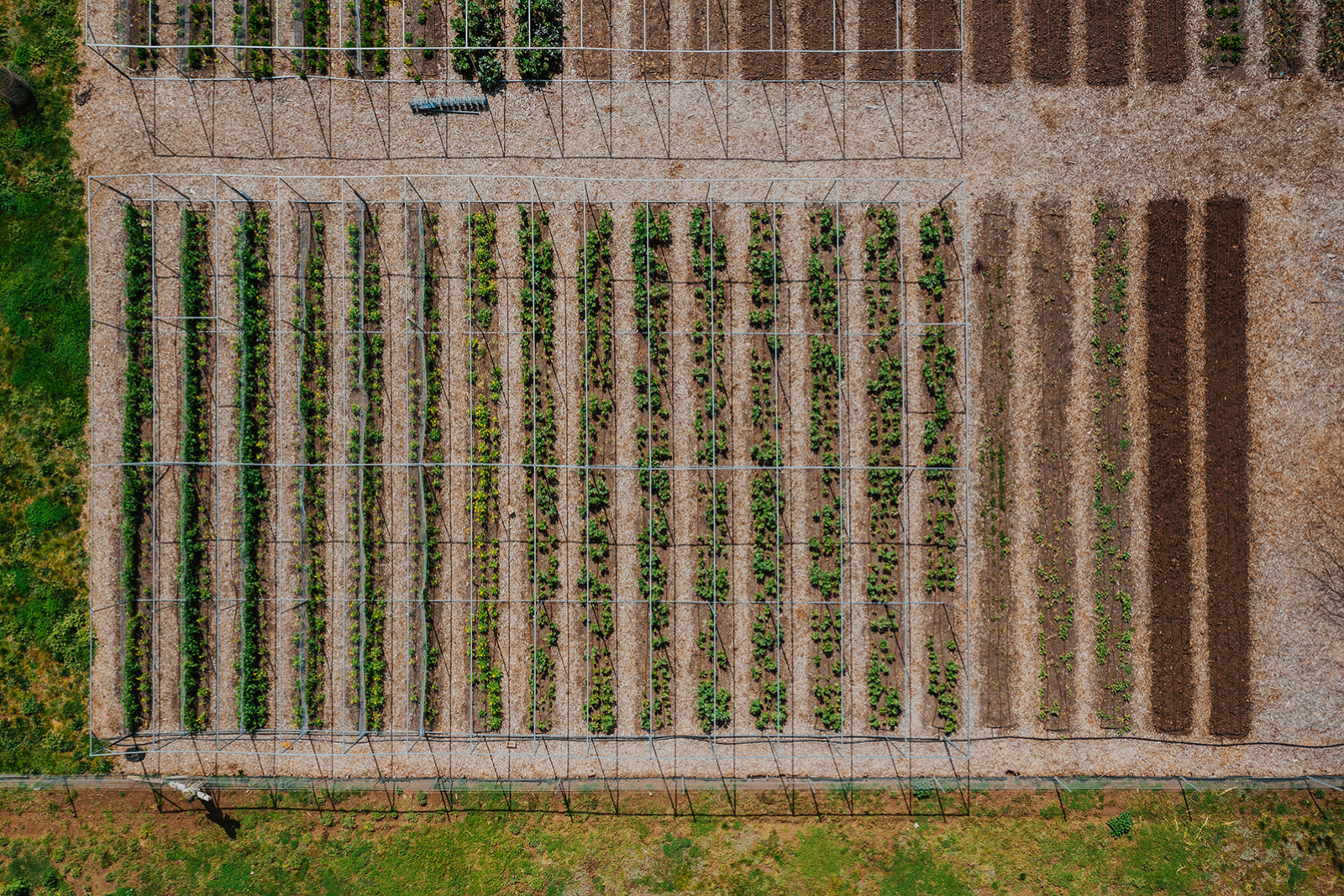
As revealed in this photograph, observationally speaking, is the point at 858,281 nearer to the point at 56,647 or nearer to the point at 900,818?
the point at 900,818

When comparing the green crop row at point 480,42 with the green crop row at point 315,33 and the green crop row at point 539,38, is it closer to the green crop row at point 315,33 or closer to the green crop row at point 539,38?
the green crop row at point 539,38

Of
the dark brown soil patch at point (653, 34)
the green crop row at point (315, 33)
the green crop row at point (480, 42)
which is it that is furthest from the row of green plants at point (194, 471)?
the dark brown soil patch at point (653, 34)

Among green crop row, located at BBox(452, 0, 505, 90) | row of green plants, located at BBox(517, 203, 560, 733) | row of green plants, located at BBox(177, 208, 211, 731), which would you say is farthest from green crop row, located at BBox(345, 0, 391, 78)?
row of green plants, located at BBox(177, 208, 211, 731)

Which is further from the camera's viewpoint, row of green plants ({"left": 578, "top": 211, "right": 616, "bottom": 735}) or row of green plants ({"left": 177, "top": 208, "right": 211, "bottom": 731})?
row of green plants ({"left": 578, "top": 211, "right": 616, "bottom": 735})

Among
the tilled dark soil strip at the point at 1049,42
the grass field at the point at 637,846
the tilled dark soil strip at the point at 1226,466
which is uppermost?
the tilled dark soil strip at the point at 1049,42

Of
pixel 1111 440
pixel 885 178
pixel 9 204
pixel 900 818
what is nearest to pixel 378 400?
pixel 9 204

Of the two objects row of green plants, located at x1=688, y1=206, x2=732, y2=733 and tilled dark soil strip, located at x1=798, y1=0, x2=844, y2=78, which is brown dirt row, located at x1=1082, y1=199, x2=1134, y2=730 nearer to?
tilled dark soil strip, located at x1=798, y1=0, x2=844, y2=78
